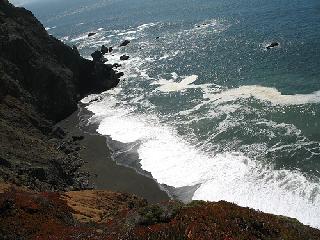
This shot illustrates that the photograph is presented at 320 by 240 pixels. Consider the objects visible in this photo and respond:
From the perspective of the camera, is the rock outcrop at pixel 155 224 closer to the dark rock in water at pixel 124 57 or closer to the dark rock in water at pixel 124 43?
the dark rock in water at pixel 124 57

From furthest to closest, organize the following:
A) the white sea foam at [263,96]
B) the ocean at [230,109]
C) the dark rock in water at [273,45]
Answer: the dark rock in water at [273,45], the white sea foam at [263,96], the ocean at [230,109]

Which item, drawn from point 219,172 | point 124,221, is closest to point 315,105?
point 219,172

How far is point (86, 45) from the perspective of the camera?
145 meters

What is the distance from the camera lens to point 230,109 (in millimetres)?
69938

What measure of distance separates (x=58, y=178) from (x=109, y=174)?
26.0 feet

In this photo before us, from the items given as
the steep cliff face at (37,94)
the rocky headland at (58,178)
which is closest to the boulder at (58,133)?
the rocky headland at (58,178)

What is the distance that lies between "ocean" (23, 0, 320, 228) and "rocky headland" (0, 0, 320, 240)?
24.0ft

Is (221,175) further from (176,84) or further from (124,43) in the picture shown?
(124,43)

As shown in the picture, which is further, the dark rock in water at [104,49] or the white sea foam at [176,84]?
the dark rock in water at [104,49]

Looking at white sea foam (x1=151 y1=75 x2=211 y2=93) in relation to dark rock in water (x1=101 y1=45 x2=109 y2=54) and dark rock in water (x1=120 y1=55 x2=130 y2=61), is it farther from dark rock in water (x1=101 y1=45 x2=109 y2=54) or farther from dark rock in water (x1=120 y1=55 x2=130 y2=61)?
dark rock in water (x1=101 y1=45 x2=109 y2=54)

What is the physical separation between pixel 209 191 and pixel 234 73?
133 ft

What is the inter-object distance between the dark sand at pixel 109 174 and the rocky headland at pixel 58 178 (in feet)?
4.93

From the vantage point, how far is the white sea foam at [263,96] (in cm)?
6656

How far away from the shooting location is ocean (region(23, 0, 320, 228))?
1992 inches
